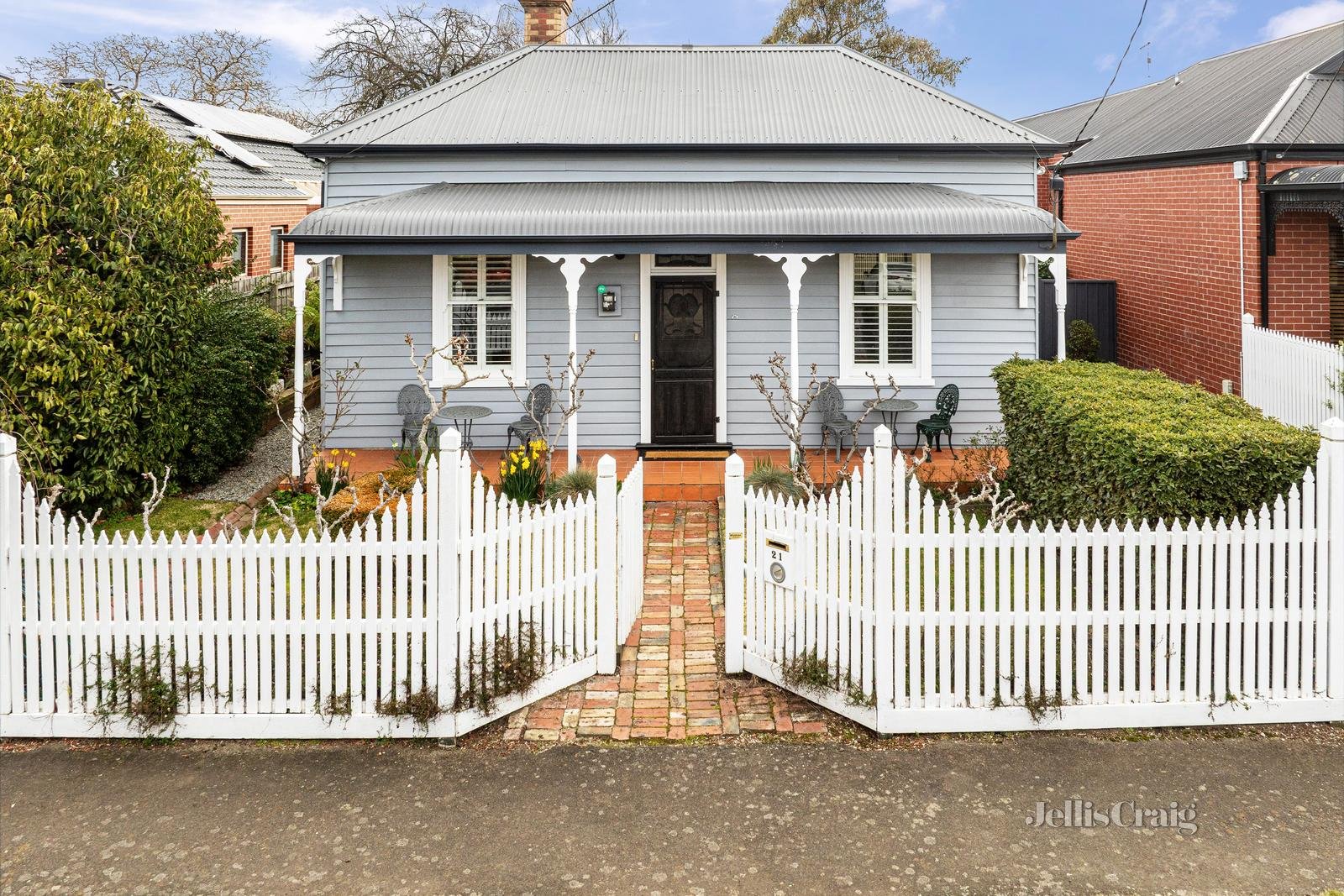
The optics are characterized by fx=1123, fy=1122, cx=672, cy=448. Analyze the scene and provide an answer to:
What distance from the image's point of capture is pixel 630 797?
224 inches

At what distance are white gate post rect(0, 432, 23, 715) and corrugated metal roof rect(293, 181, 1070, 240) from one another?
280 inches

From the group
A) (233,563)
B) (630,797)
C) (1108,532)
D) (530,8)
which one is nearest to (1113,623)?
(1108,532)

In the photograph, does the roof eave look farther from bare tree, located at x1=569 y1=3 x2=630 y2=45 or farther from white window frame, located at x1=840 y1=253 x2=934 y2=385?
bare tree, located at x1=569 y1=3 x2=630 y2=45

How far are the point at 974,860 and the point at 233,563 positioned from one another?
4147mm

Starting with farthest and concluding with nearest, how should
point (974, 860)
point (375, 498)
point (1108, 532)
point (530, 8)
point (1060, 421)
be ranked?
point (530, 8) < point (375, 498) < point (1060, 421) < point (1108, 532) < point (974, 860)

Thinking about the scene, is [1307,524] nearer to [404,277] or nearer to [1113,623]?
[1113,623]

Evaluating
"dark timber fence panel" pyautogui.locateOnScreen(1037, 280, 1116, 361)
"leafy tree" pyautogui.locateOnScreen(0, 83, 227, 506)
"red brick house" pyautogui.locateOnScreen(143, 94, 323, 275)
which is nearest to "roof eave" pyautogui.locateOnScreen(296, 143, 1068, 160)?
"leafy tree" pyautogui.locateOnScreen(0, 83, 227, 506)

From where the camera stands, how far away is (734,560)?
7152 mm

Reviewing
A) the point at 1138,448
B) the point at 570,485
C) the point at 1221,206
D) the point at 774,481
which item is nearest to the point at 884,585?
the point at 1138,448

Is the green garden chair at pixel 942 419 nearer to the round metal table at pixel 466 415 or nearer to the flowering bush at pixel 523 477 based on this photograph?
the flowering bush at pixel 523 477

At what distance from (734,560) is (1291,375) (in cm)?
884

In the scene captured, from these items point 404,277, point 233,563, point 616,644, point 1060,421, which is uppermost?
point 404,277

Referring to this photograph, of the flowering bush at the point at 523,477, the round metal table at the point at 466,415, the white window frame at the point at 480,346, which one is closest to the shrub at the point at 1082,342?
the white window frame at the point at 480,346

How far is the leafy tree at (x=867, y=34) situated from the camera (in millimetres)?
38625
